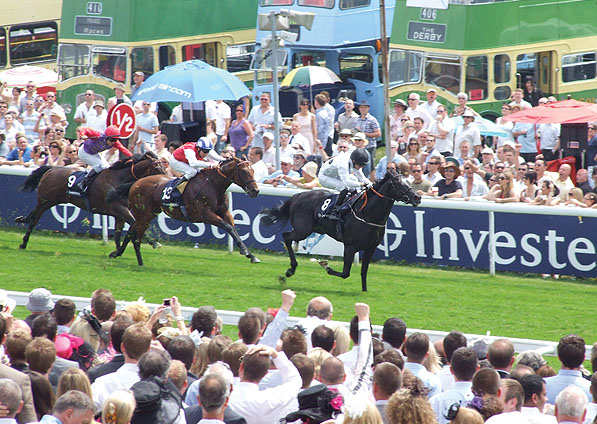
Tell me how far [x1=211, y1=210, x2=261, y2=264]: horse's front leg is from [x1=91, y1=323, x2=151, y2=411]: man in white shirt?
7286mm

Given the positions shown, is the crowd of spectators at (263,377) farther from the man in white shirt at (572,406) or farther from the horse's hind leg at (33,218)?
the horse's hind leg at (33,218)

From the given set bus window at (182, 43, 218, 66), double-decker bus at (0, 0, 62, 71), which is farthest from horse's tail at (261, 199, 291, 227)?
double-decker bus at (0, 0, 62, 71)

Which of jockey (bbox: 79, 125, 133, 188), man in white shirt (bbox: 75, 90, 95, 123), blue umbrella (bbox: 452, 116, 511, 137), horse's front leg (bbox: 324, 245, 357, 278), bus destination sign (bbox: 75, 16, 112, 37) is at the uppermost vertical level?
bus destination sign (bbox: 75, 16, 112, 37)

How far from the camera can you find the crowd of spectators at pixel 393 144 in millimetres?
13828

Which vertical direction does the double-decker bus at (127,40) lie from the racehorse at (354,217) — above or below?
above

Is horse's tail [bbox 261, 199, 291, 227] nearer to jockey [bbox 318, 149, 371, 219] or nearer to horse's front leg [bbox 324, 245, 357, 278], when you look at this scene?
jockey [bbox 318, 149, 371, 219]

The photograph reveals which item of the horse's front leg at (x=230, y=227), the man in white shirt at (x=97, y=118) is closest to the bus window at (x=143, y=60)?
the man in white shirt at (x=97, y=118)

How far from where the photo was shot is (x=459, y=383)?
19.1 feet

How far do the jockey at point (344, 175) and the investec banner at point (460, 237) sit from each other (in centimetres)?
117

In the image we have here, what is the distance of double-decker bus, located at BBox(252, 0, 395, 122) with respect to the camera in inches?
832

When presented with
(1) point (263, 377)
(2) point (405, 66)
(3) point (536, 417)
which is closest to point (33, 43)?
(2) point (405, 66)

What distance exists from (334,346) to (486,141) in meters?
11.8

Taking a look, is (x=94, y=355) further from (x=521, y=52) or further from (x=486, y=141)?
(x=521, y=52)

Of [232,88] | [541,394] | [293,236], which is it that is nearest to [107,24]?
[232,88]
